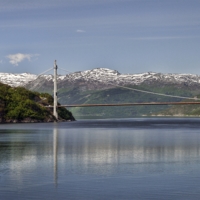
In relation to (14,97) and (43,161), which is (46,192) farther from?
(14,97)

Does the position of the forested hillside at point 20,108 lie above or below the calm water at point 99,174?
above

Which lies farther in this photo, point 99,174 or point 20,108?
point 20,108

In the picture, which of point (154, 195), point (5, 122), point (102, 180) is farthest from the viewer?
point (5, 122)

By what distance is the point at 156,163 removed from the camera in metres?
34.9

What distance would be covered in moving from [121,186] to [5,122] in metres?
100.0

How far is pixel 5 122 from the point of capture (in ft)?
406

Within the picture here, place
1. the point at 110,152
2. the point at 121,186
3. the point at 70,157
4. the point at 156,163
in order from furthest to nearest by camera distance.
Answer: the point at 110,152
the point at 70,157
the point at 156,163
the point at 121,186

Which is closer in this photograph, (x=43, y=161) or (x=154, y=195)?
(x=154, y=195)

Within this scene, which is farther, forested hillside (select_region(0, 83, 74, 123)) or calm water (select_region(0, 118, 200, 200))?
forested hillside (select_region(0, 83, 74, 123))

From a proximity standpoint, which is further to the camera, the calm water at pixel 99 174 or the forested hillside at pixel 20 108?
the forested hillside at pixel 20 108

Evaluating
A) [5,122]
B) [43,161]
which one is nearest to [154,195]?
[43,161]

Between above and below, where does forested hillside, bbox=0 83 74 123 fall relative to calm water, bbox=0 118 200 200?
above

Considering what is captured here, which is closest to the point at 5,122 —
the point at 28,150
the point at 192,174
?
the point at 28,150

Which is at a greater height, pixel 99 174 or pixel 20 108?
pixel 20 108
